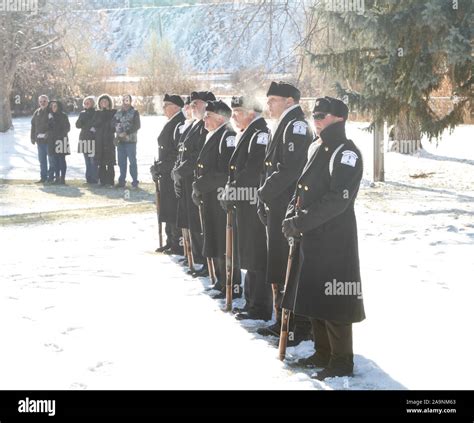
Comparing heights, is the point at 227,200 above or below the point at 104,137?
below

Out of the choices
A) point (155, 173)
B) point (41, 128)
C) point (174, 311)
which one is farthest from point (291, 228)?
point (41, 128)

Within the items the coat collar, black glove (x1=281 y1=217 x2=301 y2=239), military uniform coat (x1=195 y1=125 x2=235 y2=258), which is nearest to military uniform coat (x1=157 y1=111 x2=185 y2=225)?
military uniform coat (x1=195 y1=125 x2=235 y2=258)

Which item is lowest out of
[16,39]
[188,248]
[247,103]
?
[188,248]

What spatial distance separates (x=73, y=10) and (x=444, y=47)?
69.4 feet

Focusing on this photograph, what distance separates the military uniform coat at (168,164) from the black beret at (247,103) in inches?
115

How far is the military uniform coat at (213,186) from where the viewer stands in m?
8.17

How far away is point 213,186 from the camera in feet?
27.0

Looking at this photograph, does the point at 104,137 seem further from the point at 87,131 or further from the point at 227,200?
the point at 227,200

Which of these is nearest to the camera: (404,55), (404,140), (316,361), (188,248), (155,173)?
(316,361)

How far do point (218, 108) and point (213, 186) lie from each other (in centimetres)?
73

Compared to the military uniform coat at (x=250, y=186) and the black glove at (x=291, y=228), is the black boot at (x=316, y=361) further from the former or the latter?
the military uniform coat at (x=250, y=186)

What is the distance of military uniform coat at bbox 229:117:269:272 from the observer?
7.18m

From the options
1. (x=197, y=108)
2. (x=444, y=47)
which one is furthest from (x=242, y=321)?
(x=444, y=47)

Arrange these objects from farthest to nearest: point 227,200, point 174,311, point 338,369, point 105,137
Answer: point 105,137 < point 174,311 < point 227,200 < point 338,369
